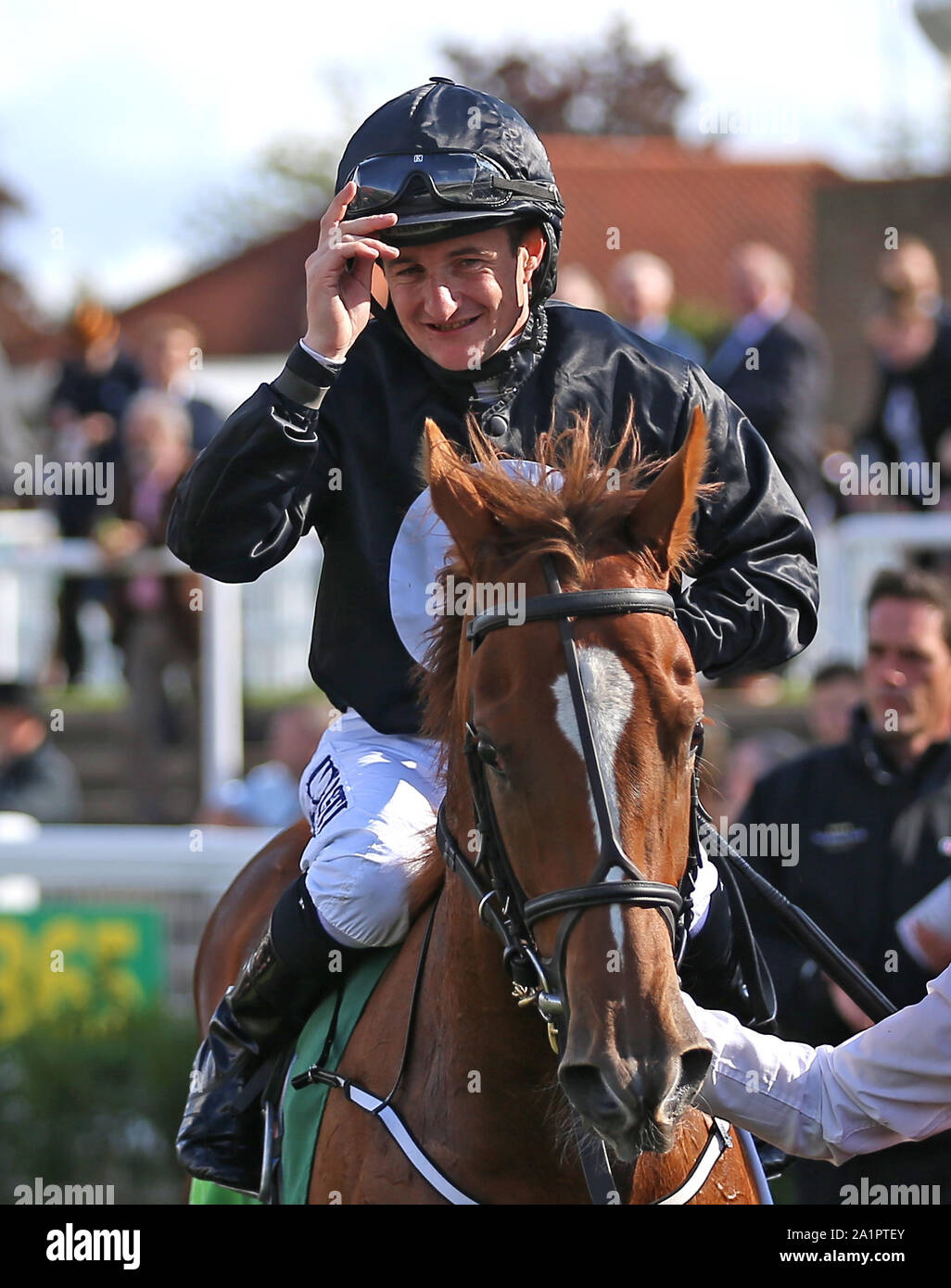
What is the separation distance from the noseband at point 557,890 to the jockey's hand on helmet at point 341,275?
2.42 feet

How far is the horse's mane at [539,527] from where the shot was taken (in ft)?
9.61

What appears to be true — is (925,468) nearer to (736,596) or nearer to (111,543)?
(111,543)

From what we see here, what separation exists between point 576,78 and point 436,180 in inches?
1491

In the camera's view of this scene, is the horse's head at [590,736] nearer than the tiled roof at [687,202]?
Yes

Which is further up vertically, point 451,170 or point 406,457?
point 451,170

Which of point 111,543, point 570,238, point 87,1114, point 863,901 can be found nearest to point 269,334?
point 570,238

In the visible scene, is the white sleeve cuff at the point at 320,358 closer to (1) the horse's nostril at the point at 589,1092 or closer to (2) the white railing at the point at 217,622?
(1) the horse's nostril at the point at 589,1092

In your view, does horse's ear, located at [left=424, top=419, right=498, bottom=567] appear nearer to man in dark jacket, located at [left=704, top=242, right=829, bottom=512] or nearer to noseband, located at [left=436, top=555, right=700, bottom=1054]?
noseband, located at [left=436, top=555, right=700, bottom=1054]

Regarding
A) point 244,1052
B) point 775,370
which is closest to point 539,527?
point 244,1052

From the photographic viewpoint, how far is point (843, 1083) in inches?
126

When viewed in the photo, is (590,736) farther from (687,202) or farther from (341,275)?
(687,202)

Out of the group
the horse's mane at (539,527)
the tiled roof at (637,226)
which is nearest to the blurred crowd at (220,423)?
the horse's mane at (539,527)

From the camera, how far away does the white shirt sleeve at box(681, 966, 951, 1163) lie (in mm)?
3139

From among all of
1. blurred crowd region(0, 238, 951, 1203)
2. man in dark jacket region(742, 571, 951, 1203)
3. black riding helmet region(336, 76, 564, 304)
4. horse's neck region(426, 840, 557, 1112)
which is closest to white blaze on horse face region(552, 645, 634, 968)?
horse's neck region(426, 840, 557, 1112)
